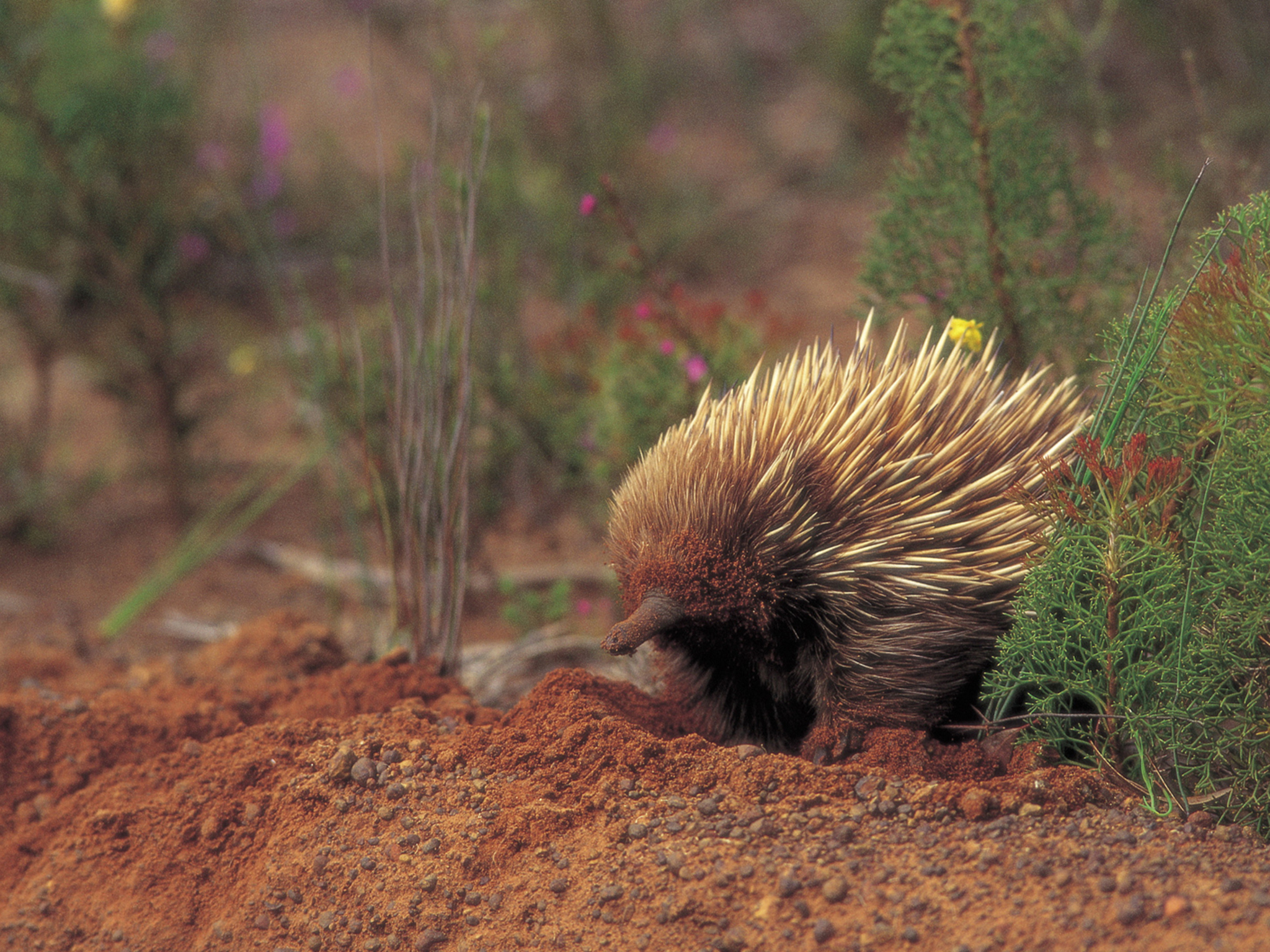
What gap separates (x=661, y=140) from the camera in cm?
818

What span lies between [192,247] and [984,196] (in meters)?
4.56

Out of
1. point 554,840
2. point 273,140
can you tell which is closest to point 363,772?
point 554,840

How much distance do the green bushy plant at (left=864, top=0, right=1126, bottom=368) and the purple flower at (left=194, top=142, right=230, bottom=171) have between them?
151 inches

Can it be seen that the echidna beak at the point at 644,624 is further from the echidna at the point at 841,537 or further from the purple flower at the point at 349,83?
the purple flower at the point at 349,83

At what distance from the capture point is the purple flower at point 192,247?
20.7 feet

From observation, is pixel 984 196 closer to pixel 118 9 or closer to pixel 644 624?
pixel 644 624

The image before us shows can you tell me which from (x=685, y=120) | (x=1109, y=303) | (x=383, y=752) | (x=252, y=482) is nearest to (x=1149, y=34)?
(x=685, y=120)

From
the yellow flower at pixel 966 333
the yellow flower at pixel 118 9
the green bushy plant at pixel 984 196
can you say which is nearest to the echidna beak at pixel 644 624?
the yellow flower at pixel 966 333

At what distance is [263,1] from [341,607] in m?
8.14

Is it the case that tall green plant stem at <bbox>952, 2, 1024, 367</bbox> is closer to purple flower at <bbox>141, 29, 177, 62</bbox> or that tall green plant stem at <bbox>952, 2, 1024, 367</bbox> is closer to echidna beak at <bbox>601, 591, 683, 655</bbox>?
echidna beak at <bbox>601, 591, 683, 655</bbox>

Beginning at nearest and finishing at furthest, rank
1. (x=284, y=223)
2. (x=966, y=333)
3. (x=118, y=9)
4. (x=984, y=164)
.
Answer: (x=966, y=333) → (x=984, y=164) → (x=118, y=9) → (x=284, y=223)

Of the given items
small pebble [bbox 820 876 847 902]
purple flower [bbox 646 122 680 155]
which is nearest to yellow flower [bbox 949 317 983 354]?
small pebble [bbox 820 876 847 902]

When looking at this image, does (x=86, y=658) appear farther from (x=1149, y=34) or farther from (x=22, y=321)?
(x=1149, y=34)

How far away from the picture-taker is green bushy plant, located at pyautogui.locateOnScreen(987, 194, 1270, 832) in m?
2.14
